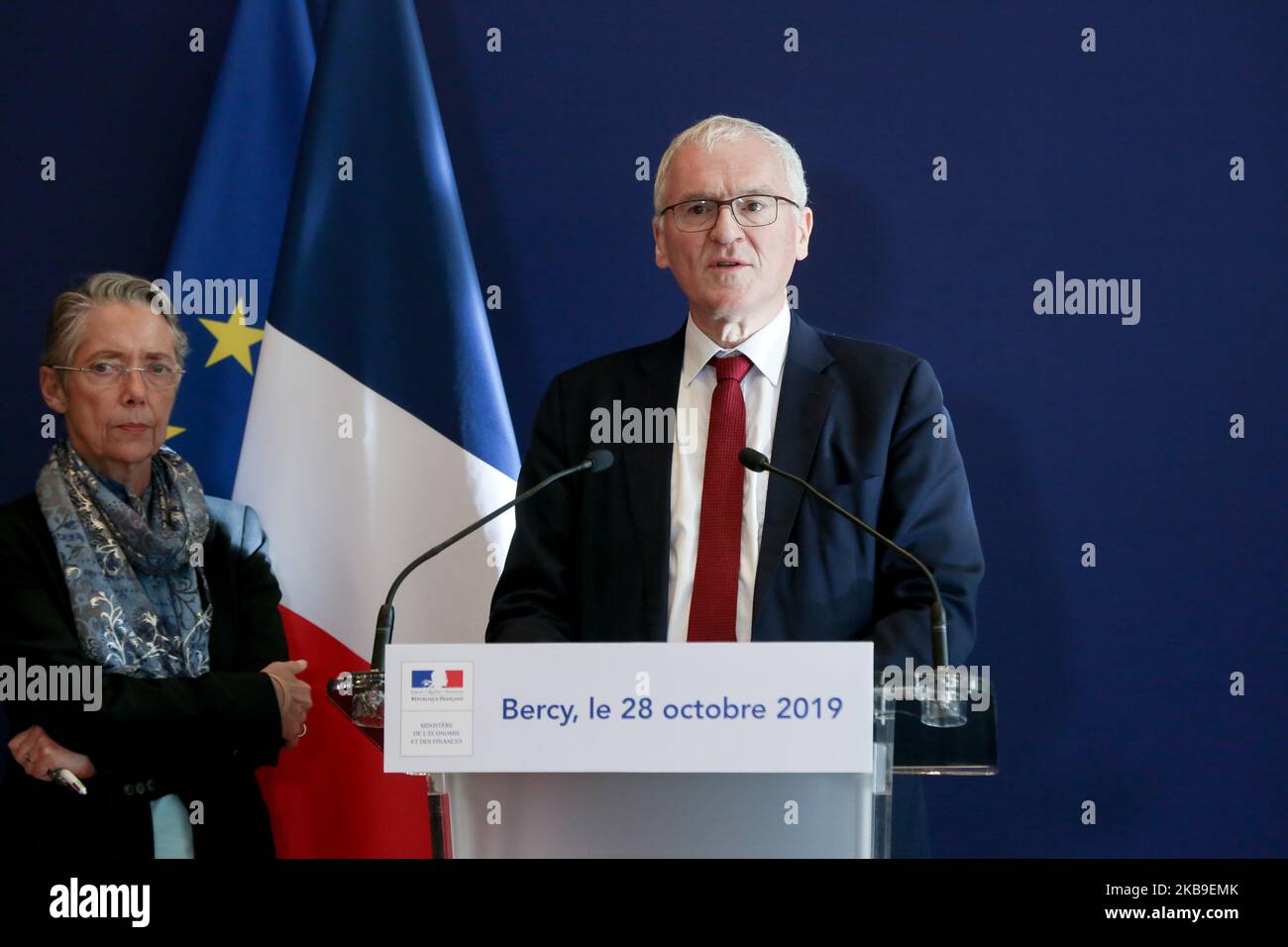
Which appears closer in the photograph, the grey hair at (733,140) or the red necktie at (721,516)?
the red necktie at (721,516)

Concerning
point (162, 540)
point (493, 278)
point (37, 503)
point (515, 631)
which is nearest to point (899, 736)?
point (515, 631)

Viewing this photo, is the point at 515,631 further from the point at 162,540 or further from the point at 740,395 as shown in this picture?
the point at 162,540

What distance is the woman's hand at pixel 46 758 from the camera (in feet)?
8.82

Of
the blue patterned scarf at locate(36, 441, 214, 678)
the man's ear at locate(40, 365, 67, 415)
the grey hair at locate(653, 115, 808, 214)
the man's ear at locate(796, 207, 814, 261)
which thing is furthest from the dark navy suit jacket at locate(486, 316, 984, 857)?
the man's ear at locate(40, 365, 67, 415)

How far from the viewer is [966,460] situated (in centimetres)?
354

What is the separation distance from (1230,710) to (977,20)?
176cm

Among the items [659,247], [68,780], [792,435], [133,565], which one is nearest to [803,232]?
[659,247]

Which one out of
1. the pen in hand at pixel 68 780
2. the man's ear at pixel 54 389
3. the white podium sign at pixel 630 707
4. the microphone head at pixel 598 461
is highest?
the man's ear at pixel 54 389

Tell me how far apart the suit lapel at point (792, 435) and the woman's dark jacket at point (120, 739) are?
1001 mm

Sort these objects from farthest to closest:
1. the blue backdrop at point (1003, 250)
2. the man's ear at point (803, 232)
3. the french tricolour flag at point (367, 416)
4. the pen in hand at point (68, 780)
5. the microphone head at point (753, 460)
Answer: the blue backdrop at point (1003, 250), the french tricolour flag at point (367, 416), the man's ear at point (803, 232), the pen in hand at point (68, 780), the microphone head at point (753, 460)

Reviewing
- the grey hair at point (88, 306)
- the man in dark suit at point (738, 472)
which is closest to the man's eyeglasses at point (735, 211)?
the man in dark suit at point (738, 472)

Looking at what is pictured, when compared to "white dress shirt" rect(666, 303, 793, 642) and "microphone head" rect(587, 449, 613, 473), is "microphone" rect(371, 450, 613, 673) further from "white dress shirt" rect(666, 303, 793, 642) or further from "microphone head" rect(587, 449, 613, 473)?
"white dress shirt" rect(666, 303, 793, 642)

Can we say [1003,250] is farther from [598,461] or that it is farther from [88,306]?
[88,306]

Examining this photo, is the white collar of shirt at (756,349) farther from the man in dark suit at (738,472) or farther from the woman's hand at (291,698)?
the woman's hand at (291,698)
